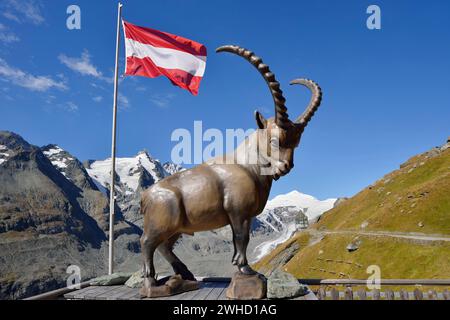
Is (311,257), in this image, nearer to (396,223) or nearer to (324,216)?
(396,223)

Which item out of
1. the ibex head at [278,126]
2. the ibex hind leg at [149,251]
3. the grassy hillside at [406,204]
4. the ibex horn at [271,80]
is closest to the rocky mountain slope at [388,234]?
the grassy hillside at [406,204]

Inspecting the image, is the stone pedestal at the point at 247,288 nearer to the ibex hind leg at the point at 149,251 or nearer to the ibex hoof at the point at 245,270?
the ibex hoof at the point at 245,270

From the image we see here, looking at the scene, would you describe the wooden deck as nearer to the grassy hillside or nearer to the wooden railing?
the wooden railing

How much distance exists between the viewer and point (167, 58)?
49.7 ft

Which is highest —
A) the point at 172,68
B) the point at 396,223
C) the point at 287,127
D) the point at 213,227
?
the point at 172,68

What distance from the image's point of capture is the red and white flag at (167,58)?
14852 mm

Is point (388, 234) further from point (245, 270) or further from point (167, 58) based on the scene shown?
point (245, 270)

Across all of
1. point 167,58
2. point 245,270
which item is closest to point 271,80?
point 245,270

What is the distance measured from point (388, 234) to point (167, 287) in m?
80.2
